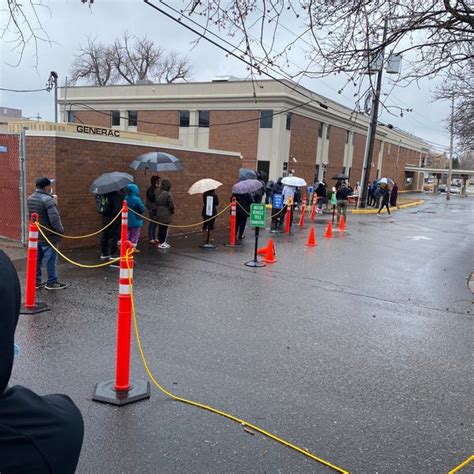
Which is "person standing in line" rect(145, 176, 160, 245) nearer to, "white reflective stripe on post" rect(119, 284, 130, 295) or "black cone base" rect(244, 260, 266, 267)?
"black cone base" rect(244, 260, 266, 267)

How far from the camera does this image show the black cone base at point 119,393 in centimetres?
414

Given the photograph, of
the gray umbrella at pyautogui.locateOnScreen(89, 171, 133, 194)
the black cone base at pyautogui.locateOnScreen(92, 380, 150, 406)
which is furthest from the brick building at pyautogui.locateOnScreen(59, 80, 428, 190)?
the black cone base at pyautogui.locateOnScreen(92, 380, 150, 406)

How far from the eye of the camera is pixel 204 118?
37844 millimetres

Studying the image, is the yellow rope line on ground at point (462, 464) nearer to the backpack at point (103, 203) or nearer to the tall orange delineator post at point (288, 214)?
the backpack at point (103, 203)

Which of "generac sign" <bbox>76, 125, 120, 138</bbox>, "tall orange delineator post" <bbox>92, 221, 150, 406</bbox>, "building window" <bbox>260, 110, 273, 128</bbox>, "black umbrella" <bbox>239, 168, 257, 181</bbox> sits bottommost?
"tall orange delineator post" <bbox>92, 221, 150, 406</bbox>

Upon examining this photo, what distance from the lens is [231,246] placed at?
1321 cm

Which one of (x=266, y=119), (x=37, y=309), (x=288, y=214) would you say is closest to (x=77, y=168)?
(x=37, y=309)

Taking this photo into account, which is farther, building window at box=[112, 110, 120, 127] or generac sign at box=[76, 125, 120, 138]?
building window at box=[112, 110, 120, 127]

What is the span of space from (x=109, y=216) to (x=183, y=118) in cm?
3004

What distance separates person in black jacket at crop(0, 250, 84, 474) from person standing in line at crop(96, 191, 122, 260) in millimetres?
8616

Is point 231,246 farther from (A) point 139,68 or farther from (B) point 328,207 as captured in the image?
(A) point 139,68

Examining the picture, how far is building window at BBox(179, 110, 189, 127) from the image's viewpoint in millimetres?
38562

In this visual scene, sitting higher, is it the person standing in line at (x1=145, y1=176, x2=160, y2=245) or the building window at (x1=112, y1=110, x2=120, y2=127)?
the building window at (x1=112, y1=110, x2=120, y2=127)

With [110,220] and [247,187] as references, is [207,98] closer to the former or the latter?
[247,187]
